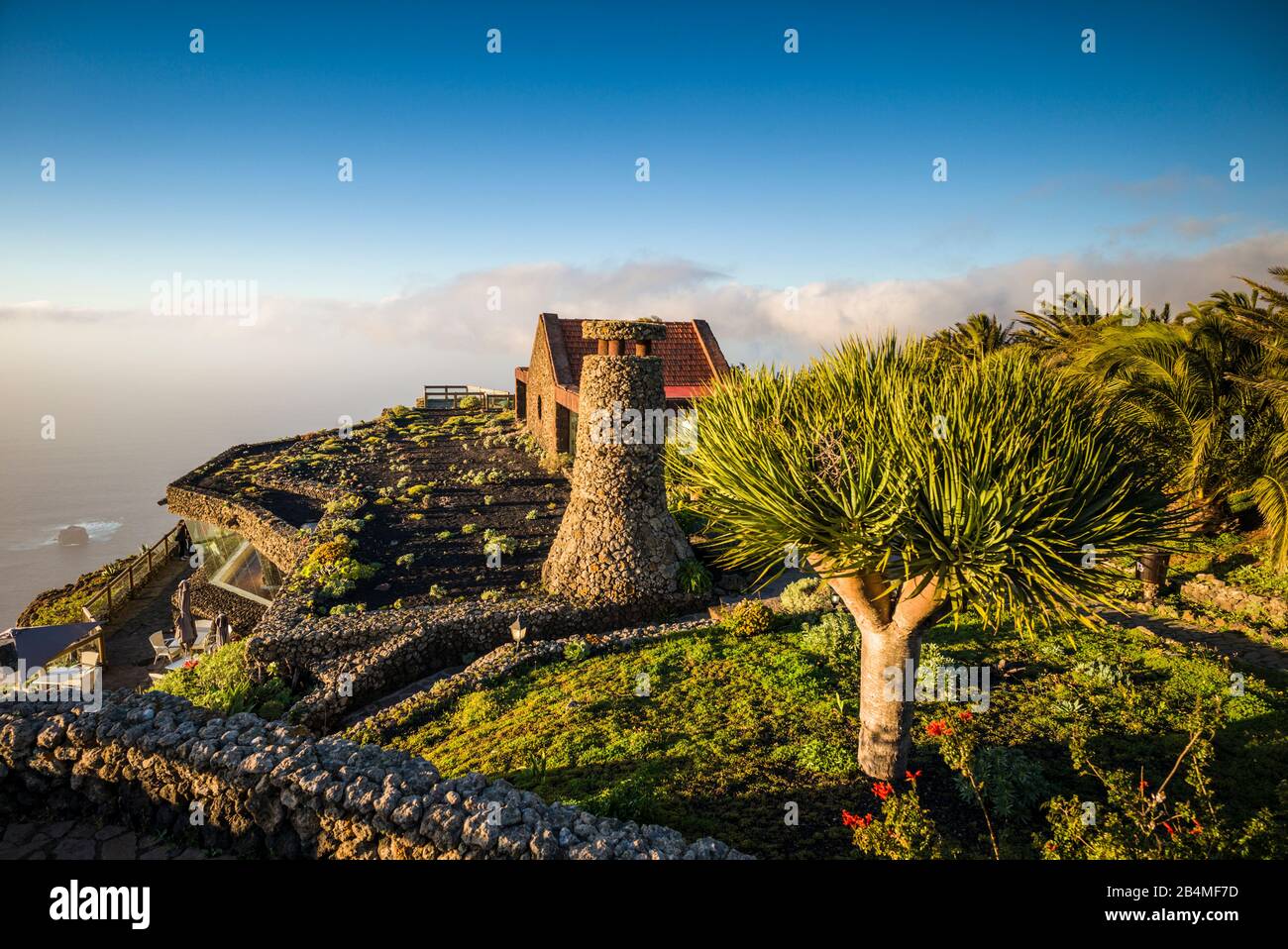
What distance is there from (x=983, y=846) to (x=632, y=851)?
11.3 feet

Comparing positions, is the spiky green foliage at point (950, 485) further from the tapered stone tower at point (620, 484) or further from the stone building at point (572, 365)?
the stone building at point (572, 365)

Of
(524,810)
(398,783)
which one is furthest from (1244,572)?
(398,783)

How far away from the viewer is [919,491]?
5609 mm

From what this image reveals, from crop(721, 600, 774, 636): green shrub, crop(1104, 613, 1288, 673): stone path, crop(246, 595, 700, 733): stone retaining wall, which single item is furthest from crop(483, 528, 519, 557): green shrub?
crop(1104, 613, 1288, 673): stone path

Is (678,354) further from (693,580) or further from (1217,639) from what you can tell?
(1217,639)

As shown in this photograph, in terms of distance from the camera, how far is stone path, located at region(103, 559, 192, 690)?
1677 centimetres

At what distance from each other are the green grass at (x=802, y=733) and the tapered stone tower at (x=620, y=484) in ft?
9.10

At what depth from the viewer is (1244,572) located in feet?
49.7

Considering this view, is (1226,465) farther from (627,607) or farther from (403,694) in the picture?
(403,694)

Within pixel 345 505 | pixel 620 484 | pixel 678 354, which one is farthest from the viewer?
pixel 678 354

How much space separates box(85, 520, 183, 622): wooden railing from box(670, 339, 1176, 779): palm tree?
2299 centimetres

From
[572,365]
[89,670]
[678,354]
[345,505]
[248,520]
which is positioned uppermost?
[678,354]

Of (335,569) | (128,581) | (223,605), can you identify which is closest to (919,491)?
(335,569)

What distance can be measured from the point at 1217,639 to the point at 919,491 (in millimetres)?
11554
